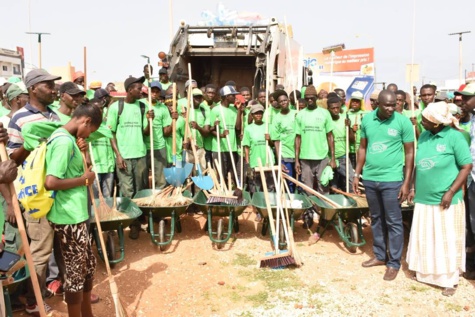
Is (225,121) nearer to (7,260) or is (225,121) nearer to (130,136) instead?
(130,136)

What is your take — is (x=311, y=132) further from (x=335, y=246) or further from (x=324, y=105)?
(x=324, y=105)

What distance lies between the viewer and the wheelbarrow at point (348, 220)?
16.3 feet

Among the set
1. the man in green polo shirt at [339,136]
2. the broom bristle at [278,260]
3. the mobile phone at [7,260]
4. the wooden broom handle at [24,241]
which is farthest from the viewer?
the man in green polo shirt at [339,136]

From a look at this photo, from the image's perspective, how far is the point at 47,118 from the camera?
3.55 m

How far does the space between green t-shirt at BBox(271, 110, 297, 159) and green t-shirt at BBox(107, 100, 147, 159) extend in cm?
201

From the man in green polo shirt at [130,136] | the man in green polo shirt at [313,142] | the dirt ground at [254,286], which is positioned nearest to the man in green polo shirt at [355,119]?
the man in green polo shirt at [313,142]

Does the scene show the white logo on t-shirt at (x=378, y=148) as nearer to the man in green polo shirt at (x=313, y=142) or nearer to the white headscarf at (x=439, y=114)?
the white headscarf at (x=439, y=114)

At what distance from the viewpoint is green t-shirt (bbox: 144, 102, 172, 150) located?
19.3 feet

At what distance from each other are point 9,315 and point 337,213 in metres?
3.59

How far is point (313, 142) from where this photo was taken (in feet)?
19.2

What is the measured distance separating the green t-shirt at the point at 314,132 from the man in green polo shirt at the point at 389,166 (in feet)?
4.00

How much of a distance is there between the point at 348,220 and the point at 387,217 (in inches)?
28.2

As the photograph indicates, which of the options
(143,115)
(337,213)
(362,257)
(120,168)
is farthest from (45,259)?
(362,257)

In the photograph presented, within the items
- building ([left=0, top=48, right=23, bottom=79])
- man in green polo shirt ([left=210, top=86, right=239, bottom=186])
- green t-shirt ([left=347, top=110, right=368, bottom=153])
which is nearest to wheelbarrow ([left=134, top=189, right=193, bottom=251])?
man in green polo shirt ([left=210, top=86, right=239, bottom=186])
